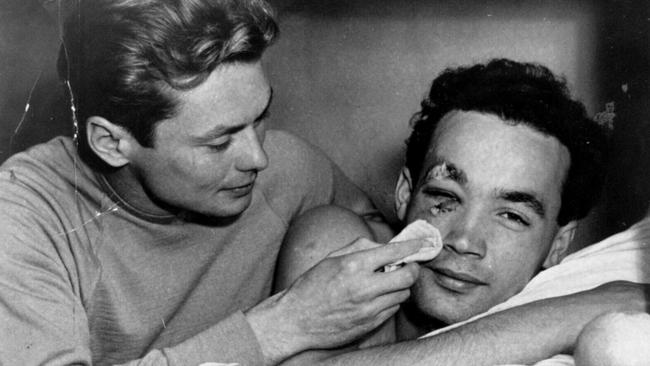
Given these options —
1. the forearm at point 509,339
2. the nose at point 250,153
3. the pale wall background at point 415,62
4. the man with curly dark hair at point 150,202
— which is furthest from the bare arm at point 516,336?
the pale wall background at point 415,62

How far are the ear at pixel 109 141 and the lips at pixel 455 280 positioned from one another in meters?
0.53

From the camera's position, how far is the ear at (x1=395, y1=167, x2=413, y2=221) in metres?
1.50

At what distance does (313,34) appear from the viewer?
2027mm

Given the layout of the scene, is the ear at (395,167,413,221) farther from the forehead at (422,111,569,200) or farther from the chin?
the chin

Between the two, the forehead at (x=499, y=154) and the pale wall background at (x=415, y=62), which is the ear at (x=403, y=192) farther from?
the pale wall background at (x=415, y=62)

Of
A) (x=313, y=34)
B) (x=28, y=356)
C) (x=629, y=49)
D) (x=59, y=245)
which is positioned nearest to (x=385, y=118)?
(x=313, y=34)

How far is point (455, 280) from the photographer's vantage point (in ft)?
4.34

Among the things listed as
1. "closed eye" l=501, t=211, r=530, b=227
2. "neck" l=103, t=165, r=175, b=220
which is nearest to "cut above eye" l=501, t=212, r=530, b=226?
"closed eye" l=501, t=211, r=530, b=227

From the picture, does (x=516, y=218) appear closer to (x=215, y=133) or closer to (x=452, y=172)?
(x=452, y=172)

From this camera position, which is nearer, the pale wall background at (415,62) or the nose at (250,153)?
the nose at (250,153)

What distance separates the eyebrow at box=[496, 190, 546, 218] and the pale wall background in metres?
0.61

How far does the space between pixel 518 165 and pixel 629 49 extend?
0.76m

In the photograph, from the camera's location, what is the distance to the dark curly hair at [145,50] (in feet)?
4.01

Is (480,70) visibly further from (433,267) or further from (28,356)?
(28,356)
